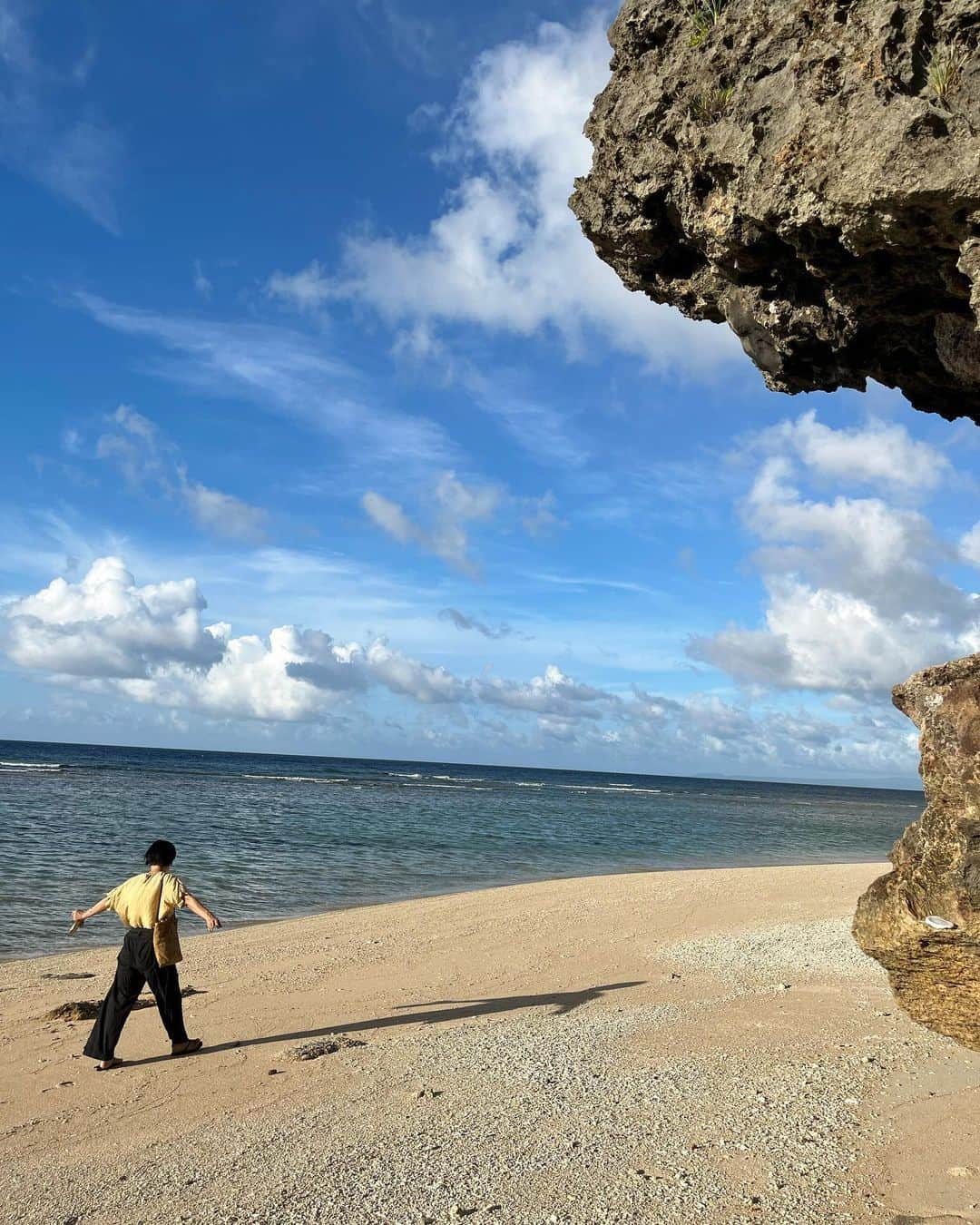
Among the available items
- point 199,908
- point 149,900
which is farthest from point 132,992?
point 199,908

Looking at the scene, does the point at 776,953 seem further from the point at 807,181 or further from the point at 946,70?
the point at 946,70

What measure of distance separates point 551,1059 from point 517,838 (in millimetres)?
26401

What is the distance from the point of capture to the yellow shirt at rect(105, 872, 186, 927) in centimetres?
762

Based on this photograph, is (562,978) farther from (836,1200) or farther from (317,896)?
(317,896)

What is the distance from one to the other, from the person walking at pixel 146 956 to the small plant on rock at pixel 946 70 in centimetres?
800

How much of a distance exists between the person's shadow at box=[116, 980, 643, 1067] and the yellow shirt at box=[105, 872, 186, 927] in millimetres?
1284

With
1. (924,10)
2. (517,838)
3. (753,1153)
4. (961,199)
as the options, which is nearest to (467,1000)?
(753,1153)

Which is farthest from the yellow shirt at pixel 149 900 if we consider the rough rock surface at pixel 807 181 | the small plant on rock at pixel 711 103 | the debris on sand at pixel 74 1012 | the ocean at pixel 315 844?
the small plant on rock at pixel 711 103

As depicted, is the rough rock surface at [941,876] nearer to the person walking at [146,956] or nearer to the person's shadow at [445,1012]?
the person's shadow at [445,1012]

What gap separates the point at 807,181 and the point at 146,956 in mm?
8139

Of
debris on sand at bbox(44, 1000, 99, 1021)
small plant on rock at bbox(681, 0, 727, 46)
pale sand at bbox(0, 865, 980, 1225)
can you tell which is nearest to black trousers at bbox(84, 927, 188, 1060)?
pale sand at bbox(0, 865, 980, 1225)

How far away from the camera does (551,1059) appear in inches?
295

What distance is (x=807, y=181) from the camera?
5.55 m

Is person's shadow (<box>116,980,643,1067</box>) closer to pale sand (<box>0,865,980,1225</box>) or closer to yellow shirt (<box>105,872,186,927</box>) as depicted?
pale sand (<box>0,865,980,1225</box>)
